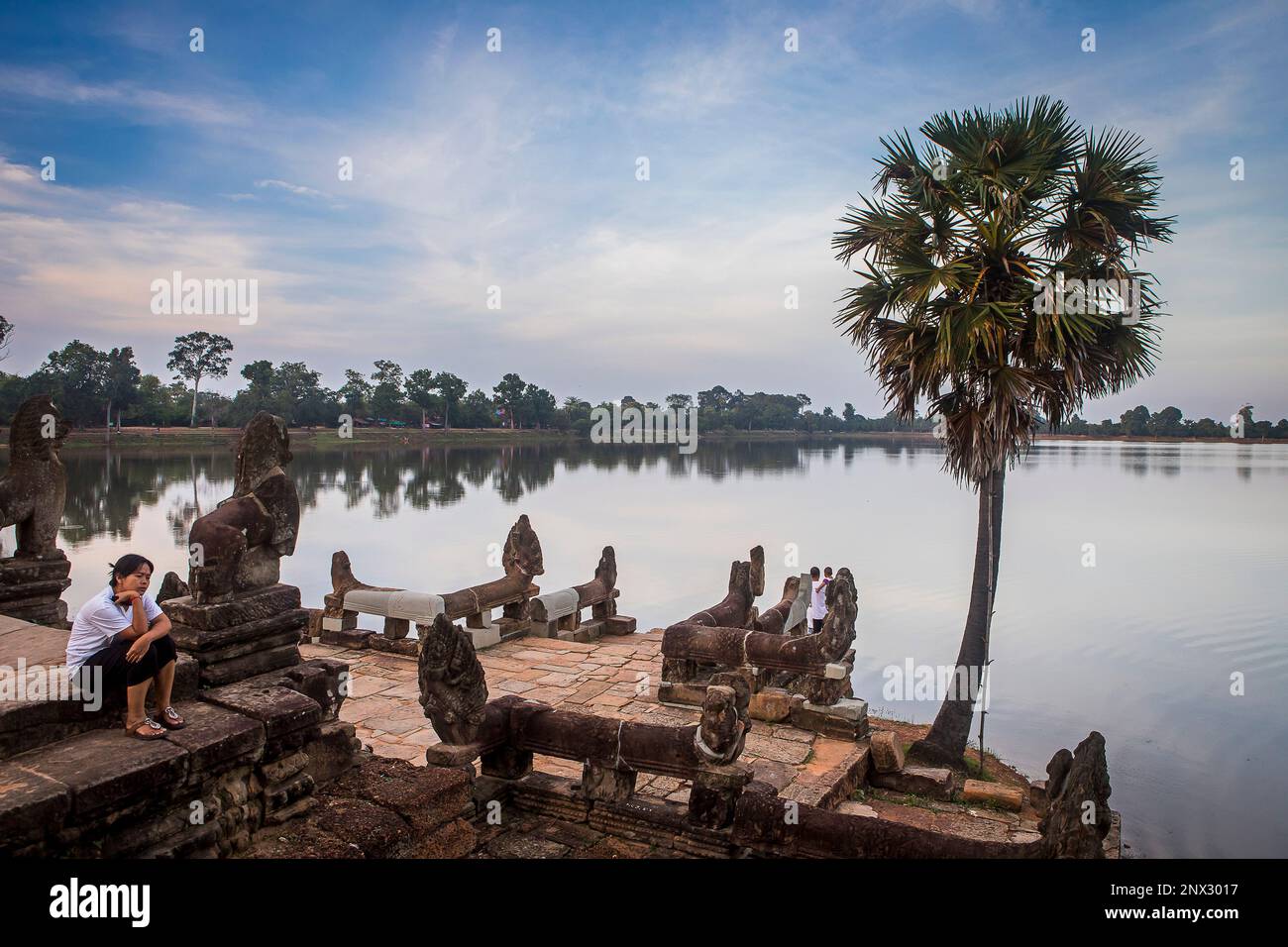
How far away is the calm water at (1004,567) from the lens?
11.6 metres

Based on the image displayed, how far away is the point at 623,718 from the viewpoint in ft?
24.1

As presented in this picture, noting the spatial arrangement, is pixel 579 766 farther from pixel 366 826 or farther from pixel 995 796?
pixel 995 796

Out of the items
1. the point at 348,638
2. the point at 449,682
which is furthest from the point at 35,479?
the point at 449,682

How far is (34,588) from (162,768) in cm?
441

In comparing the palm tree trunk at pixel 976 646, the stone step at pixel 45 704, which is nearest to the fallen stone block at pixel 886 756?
the palm tree trunk at pixel 976 646

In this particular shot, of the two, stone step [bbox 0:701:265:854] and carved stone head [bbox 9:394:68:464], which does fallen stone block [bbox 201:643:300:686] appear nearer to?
stone step [bbox 0:701:265:854]

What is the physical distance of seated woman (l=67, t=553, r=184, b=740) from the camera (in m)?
3.47

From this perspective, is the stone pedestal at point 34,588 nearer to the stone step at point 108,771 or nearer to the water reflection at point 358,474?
the stone step at point 108,771

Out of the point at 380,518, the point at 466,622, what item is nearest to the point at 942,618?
the point at 466,622

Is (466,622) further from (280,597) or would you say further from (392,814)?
(392,814)

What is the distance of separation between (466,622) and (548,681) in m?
2.01

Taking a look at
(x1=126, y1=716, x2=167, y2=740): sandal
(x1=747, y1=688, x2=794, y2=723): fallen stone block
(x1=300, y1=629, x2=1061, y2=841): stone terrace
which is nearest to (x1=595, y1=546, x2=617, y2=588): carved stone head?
(x1=300, y1=629, x2=1061, y2=841): stone terrace

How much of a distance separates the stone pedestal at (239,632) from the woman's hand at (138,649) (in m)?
0.67

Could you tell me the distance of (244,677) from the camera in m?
4.38
